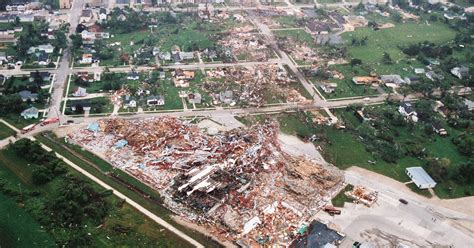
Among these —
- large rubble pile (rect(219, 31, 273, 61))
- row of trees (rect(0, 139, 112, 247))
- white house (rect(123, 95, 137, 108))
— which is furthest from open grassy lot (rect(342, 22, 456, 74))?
row of trees (rect(0, 139, 112, 247))

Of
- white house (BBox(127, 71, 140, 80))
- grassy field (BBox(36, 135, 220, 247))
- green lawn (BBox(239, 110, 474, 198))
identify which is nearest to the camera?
grassy field (BBox(36, 135, 220, 247))

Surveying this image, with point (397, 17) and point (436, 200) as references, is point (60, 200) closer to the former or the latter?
point (436, 200)

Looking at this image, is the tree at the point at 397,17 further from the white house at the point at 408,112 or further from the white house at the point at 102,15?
the white house at the point at 102,15

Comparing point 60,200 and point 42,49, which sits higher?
point 42,49

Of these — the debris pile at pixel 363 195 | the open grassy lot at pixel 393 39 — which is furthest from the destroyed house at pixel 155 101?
the open grassy lot at pixel 393 39

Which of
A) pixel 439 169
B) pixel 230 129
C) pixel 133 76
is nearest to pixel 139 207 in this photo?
pixel 230 129

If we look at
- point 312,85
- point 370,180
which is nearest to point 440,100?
point 312,85

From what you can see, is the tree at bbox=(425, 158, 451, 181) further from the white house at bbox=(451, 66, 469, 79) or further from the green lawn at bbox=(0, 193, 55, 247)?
the green lawn at bbox=(0, 193, 55, 247)
